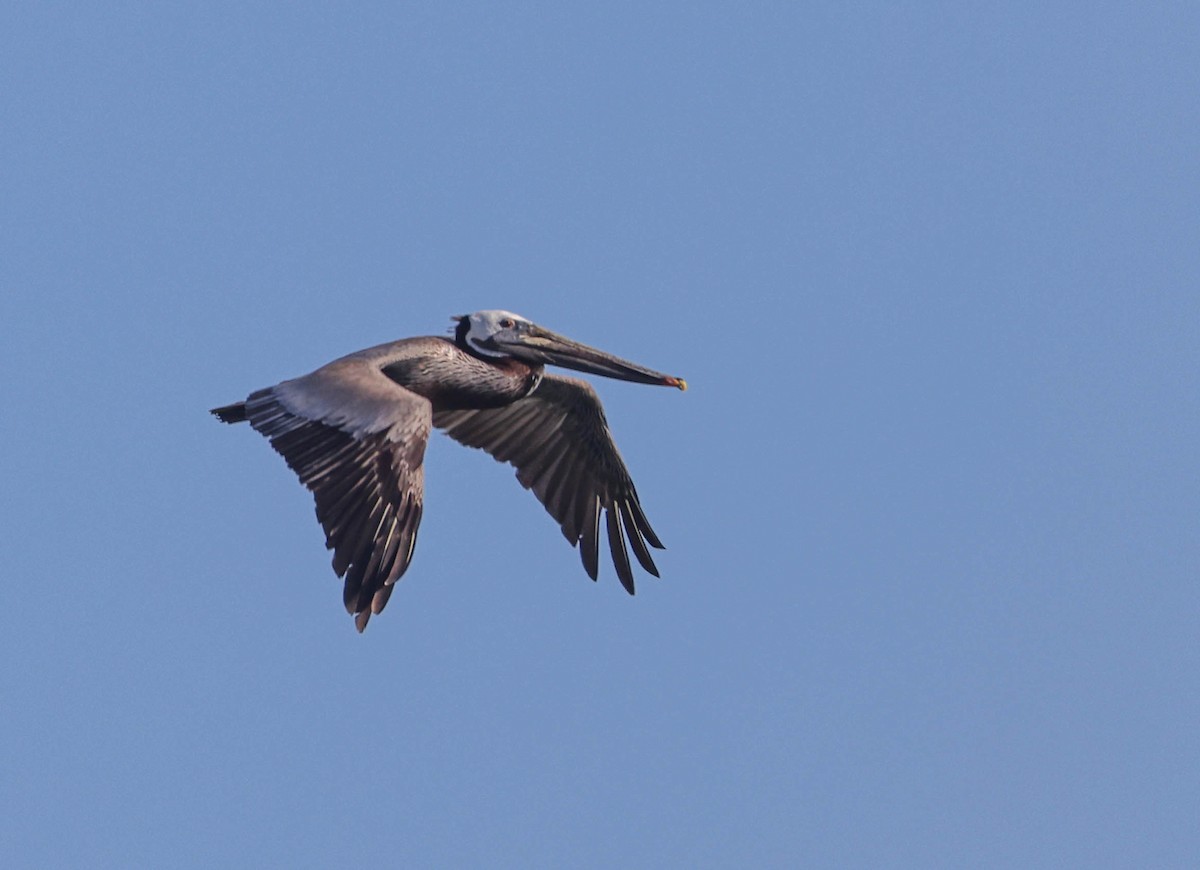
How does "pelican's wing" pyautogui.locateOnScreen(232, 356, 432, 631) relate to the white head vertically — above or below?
below

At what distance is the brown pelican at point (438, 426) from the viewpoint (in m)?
13.1

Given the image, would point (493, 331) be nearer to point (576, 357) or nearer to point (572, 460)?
point (576, 357)

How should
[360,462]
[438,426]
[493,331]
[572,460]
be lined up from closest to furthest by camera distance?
[360,462] < [493,331] < [438,426] < [572,460]

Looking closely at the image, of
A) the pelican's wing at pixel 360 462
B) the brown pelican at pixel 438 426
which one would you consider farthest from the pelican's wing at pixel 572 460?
the pelican's wing at pixel 360 462

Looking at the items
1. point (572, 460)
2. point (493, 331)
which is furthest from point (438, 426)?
point (493, 331)

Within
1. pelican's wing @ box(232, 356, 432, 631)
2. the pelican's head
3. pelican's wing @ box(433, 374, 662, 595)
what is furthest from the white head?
pelican's wing @ box(232, 356, 432, 631)

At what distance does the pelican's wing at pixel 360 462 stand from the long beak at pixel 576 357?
199cm

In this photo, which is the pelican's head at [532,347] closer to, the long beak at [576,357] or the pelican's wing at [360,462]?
the long beak at [576,357]

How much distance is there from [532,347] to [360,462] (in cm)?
295

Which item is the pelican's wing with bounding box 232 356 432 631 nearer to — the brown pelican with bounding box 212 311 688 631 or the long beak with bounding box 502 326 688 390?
the brown pelican with bounding box 212 311 688 631

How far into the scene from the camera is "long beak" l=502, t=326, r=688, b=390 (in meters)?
15.9

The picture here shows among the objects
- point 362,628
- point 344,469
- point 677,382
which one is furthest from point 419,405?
point 677,382

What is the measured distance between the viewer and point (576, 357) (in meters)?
16.1

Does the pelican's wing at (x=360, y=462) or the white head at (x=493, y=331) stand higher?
the white head at (x=493, y=331)
